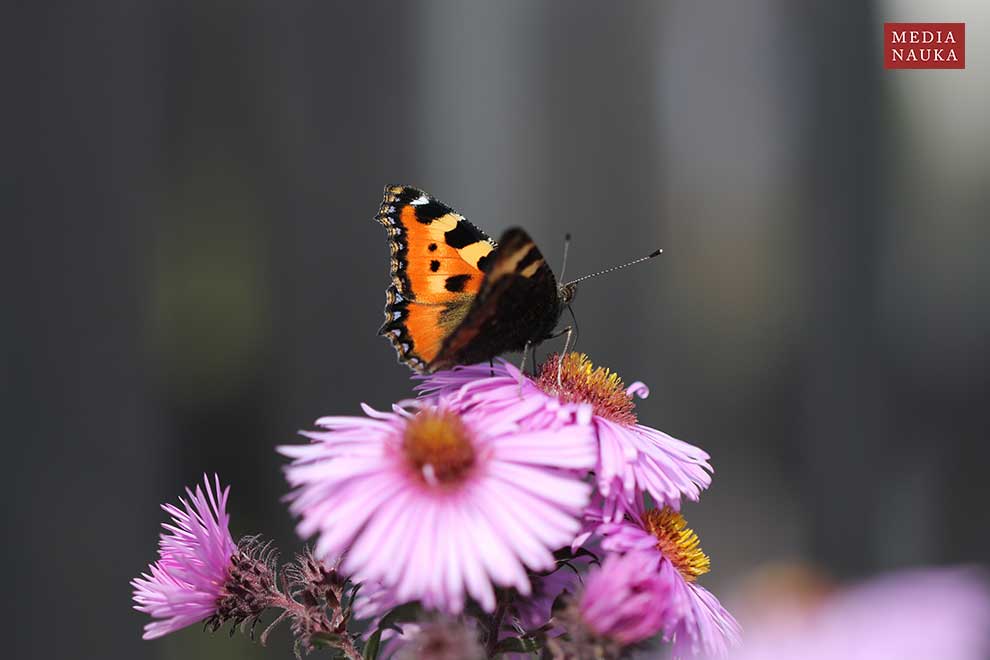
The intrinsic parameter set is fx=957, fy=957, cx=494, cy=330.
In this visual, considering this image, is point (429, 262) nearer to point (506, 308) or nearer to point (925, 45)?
point (506, 308)

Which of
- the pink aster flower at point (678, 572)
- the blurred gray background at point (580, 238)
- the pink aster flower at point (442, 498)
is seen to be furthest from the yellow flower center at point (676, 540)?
the blurred gray background at point (580, 238)

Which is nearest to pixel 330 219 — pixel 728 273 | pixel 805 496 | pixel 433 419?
pixel 728 273

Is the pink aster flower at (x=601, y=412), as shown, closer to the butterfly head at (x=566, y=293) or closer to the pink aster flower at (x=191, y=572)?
the butterfly head at (x=566, y=293)

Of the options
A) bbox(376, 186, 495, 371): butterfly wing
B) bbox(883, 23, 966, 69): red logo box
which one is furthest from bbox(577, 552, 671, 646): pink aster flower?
bbox(883, 23, 966, 69): red logo box

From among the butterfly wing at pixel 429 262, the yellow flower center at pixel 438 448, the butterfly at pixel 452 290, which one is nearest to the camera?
the yellow flower center at pixel 438 448

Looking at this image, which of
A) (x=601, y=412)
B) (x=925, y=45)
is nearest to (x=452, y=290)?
(x=601, y=412)

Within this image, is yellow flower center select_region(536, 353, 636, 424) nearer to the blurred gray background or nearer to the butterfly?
the butterfly

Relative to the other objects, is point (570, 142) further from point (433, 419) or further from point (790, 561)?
point (433, 419)
